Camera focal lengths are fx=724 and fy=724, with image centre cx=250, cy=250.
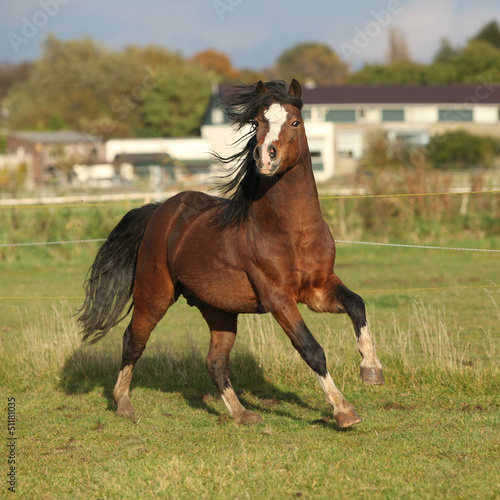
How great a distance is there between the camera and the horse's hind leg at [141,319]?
21.1 ft

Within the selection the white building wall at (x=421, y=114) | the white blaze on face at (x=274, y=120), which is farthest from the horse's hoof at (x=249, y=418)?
the white building wall at (x=421, y=114)

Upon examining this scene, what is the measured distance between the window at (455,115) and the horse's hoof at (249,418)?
57107 mm

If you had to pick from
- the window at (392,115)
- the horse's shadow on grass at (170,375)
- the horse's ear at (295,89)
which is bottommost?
the horse's shadow on grass at (170,375)

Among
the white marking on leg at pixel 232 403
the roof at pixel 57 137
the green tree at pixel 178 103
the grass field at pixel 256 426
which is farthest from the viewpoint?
the green tree at pixel 178 103

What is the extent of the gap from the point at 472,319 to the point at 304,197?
5.93m

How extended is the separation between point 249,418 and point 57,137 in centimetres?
6202

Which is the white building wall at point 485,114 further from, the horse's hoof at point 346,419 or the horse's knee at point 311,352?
the horse's hoof at point 346,419

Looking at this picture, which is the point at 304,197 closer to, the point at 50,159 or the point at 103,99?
the point at 50,159

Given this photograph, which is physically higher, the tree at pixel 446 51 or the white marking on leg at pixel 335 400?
the tree at pixel 446 51

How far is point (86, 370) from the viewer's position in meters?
7.77

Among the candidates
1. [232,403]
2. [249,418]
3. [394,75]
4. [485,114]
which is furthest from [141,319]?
[394,75]

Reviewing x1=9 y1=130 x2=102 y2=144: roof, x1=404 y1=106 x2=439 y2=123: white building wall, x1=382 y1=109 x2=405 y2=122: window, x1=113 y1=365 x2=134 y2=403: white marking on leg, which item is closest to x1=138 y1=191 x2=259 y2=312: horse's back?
x1=113 y1=365 x2=134 y2=403: white marking on leg

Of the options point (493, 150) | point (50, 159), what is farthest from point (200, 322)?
point (50, 159)

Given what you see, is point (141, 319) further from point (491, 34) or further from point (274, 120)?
point (491, 34)
